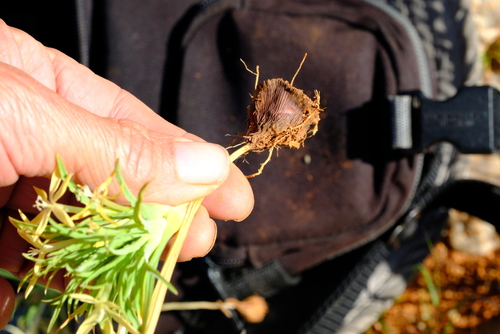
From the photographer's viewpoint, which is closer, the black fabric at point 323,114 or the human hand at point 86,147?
the human hand at point 86,147

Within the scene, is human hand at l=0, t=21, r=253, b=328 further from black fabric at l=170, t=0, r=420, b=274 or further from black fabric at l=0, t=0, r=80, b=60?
black fabric at l=0, t=0, r=80, b=60

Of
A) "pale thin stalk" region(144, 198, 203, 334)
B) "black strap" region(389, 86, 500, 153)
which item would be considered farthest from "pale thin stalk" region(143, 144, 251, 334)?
"black strap" region(389, 86, 500, 153)

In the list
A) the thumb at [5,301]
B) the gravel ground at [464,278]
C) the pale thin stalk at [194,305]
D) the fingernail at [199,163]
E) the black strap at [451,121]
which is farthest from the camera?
the gravel ground at [464,278]

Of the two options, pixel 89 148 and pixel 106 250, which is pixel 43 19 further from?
pixel 106 250

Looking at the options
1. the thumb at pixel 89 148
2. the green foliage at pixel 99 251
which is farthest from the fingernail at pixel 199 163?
the green foliage at pixel 99 251

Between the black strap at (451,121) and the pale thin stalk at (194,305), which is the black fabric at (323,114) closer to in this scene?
the black strap at (451,121)

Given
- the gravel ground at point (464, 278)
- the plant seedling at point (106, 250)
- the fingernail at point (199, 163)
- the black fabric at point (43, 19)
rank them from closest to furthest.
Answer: the plant seedling at point (106, 250) → the fingernail at point (199, 163) → the black fabric at point (43, 19) → the gravel ground at point (464, 278)
